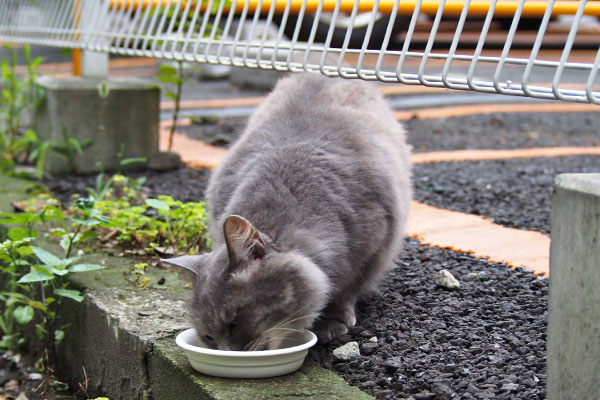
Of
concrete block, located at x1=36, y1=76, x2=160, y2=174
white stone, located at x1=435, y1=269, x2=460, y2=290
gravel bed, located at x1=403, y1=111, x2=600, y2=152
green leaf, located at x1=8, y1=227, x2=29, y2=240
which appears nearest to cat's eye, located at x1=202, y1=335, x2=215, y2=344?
white stone, located at x1=435, y1=269, x2=460, y2=290

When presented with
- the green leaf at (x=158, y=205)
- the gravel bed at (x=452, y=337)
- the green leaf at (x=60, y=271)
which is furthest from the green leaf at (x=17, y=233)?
the gravel bed at (x=452, y=337)

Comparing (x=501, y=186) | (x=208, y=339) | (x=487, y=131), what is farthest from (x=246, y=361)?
(x=487, y=131)

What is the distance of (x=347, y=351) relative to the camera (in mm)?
2373

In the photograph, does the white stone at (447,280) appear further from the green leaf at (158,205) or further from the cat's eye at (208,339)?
the green leaf at (158,205)

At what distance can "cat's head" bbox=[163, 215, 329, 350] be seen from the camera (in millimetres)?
2197

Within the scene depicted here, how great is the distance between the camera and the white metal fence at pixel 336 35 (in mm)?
1984

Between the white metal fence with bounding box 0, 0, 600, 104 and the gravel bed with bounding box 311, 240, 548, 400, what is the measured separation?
77 centimetres

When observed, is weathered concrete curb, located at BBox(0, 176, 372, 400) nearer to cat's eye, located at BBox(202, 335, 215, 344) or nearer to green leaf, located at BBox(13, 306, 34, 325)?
cat's eye, located at BBox(202, 335, 215, 344)

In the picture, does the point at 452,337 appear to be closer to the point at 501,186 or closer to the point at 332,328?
the point at 332,328

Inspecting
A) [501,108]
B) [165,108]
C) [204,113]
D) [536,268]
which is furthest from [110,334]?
[501,108]

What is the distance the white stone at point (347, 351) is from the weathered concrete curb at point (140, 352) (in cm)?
9

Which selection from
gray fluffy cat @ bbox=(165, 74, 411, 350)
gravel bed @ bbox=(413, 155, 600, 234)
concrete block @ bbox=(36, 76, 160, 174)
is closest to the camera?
gray fluffy cat @ bbox=(165, 74, 411, 350)

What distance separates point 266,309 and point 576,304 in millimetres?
925

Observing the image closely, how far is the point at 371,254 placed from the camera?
8.79ft
